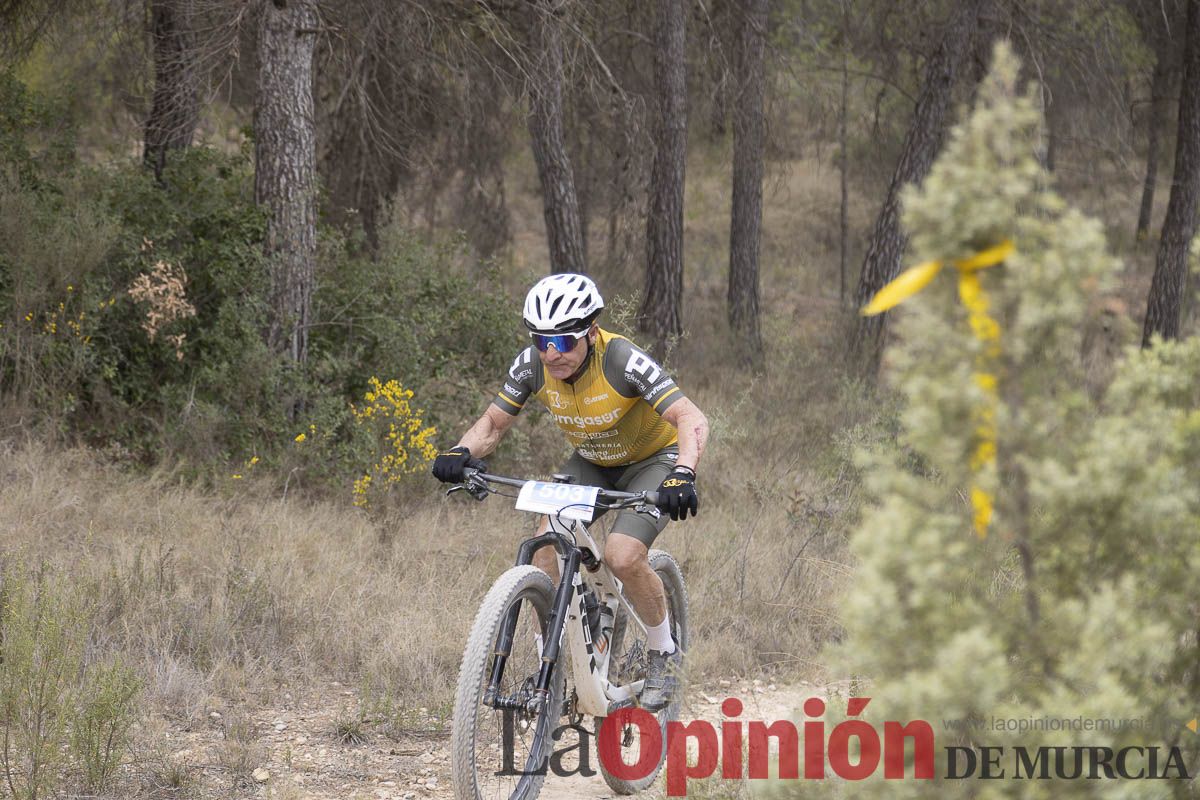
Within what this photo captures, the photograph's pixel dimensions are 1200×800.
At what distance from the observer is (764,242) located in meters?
28.3

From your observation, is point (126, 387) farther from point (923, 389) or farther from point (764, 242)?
point (764, 242)

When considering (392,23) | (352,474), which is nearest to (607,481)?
(352,474)

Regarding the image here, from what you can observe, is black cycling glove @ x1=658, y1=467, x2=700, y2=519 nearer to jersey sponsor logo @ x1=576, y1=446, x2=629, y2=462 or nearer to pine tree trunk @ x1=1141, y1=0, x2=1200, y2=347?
jersey sponsor logo @ x1=576, y1=446, x2=629, y2=462

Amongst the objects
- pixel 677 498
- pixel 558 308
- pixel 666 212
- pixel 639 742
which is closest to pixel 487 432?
pixel 558 308

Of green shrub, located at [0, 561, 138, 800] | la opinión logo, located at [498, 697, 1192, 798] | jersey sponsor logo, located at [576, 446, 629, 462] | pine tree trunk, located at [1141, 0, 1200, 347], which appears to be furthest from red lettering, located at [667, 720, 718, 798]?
pine tree trunk, located at [1141, 0, 1200, 347]

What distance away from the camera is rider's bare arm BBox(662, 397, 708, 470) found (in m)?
4.43

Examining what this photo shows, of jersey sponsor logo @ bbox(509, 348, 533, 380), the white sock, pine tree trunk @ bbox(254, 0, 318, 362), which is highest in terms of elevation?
pine tree trunk @ bbox(254, 0, 318, 362)

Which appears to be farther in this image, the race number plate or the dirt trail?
the dirt trail

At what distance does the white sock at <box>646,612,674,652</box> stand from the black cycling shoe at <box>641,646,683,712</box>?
0.02 metres

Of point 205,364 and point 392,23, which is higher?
point 392,23

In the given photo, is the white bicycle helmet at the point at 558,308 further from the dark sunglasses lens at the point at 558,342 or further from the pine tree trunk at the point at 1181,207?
the pine tree trunk at the point at 1181,207

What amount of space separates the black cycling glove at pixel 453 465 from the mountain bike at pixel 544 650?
0.12ft

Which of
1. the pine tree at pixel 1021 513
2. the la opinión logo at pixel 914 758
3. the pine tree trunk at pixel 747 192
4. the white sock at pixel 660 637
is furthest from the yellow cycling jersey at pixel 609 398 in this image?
the pine tree trunk at pixel 747 192

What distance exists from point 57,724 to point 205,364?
191 inches
